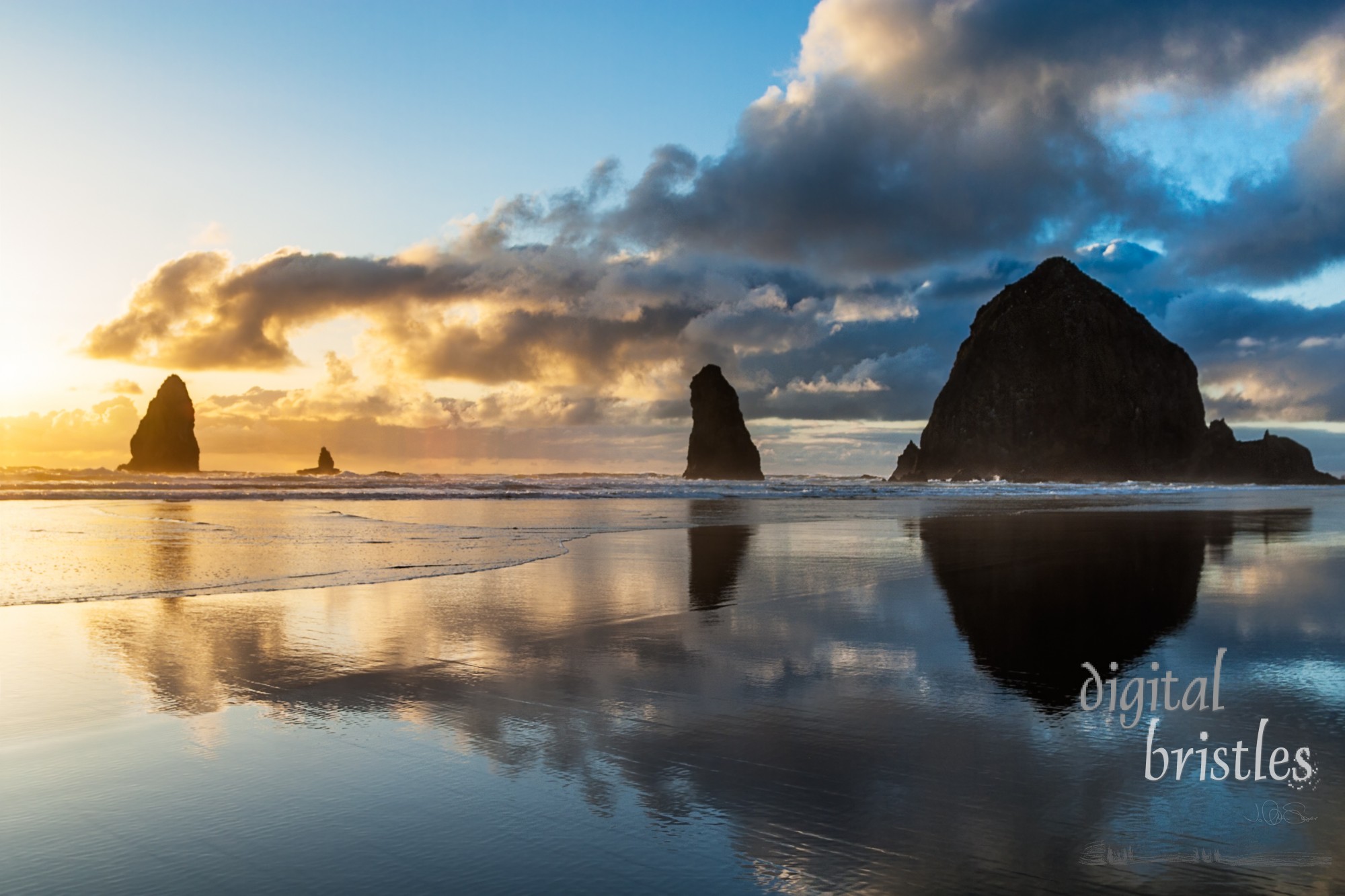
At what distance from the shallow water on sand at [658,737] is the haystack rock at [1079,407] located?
134696 mm

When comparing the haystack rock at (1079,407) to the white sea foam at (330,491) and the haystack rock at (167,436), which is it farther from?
the haystack rock at (167,436)

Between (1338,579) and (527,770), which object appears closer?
(527,770)

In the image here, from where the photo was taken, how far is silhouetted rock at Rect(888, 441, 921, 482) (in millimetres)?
157125

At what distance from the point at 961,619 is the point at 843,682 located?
3698 millimetres

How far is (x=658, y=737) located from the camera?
18.6 feet

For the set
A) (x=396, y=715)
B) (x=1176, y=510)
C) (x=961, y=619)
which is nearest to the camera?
(x=396, y=715)

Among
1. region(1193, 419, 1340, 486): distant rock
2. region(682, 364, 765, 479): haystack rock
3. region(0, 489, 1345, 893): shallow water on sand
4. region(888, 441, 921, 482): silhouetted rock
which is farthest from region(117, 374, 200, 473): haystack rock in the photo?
region(1193, 419, 1340, 486): distant rock

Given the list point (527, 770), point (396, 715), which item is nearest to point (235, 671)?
point (396, 715)

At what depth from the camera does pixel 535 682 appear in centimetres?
712

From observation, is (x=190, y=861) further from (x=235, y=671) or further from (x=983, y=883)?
(x=235, y=671)
